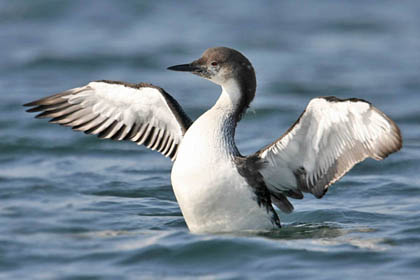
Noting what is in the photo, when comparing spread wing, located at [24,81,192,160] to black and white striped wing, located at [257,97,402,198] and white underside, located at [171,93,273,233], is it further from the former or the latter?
black and white striped wing, located at [257,97,402,198]

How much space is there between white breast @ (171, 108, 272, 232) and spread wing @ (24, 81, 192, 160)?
83cm

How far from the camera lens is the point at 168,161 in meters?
11.2

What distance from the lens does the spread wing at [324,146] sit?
23.5 ft

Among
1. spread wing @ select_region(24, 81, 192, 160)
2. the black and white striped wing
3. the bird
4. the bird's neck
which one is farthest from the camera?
spread wing @ select_region(24, 81, 192, 160)

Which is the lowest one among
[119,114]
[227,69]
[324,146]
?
[324,146]

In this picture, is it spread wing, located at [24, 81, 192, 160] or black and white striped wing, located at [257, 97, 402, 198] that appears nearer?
black and white striped wing, located at [257, 97, 402, 198]

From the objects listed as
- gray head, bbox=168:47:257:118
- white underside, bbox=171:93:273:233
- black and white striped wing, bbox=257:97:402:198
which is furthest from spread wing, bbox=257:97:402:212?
gray head, bbox=168:47:257:118

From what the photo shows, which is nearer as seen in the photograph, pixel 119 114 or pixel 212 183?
pixel 212 183

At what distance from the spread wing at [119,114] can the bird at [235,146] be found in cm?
1

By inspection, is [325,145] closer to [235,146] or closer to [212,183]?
[235,146]

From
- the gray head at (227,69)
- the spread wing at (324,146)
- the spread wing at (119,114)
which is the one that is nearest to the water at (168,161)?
the spread wing at (324,146)

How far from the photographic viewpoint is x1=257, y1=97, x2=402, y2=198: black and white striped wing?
7164 millimetres

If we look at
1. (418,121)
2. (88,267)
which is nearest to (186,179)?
(88,267)

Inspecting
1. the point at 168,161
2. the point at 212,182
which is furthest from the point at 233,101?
the point at 168,161
